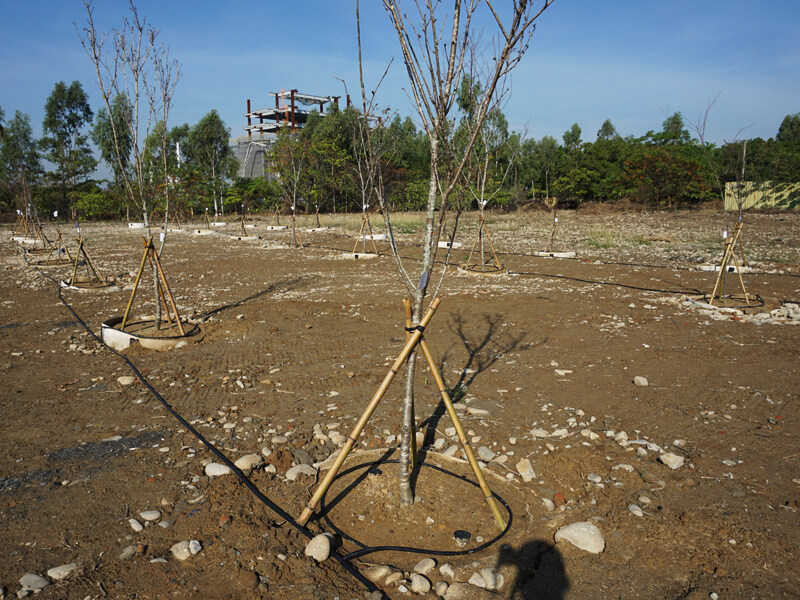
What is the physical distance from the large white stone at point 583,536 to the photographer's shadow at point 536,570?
0.34ft

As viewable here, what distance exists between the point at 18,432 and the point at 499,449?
411 centimetres

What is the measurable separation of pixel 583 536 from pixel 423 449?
58.4 inches

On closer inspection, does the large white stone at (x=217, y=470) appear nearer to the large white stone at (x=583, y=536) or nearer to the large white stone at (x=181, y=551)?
the large white stone at (x=181, y=551)

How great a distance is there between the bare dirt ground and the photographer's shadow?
0.04ft

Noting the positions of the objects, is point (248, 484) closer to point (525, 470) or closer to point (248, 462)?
point (248, 462)

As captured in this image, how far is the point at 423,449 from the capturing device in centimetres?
424

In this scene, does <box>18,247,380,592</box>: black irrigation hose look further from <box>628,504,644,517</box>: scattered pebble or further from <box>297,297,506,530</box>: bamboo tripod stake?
<box>628,504,644,517</box>: scattered pebble

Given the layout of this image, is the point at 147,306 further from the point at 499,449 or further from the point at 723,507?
the point at 723,507

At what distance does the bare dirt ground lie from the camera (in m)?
2.86

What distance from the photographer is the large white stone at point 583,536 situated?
3016 mm

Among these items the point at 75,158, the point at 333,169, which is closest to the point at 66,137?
the point at 75,158

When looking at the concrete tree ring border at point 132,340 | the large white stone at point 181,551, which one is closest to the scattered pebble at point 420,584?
the large white stone at point 181,551

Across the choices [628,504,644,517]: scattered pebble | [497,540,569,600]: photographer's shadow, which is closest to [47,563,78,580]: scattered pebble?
[497,540,569,600]: photographer's shadow

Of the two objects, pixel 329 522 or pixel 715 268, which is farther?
pixel 715 268
